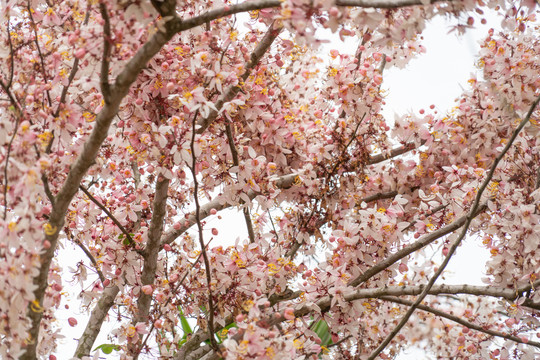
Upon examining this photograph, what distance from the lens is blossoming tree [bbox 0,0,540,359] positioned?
6.52 feet

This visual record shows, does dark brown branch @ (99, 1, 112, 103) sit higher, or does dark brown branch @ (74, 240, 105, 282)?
dark brown branch @ (74, 240, 105, 282)

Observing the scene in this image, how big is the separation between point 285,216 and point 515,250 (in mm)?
1220

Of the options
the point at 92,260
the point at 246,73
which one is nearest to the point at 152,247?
the point at 92,260

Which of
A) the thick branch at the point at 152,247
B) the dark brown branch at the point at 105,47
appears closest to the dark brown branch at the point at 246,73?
the thick branch at the point at 152,247

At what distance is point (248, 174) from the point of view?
295 centimetres

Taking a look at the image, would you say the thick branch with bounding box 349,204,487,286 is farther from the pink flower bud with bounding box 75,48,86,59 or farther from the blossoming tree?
the pink flower bud with bounding box 75,48,86,59

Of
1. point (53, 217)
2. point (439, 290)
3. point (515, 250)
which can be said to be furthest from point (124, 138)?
point (515, 250)

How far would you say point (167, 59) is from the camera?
2.88 metres

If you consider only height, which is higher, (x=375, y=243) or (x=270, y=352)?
(x=375, y=243)

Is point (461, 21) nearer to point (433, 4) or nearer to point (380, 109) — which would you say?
point (433, 4)

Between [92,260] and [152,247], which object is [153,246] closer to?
[152,247]

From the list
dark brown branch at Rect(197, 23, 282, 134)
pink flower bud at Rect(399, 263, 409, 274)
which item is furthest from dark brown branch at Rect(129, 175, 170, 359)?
pink flower bud at Rect(399, 263, 409, 274)

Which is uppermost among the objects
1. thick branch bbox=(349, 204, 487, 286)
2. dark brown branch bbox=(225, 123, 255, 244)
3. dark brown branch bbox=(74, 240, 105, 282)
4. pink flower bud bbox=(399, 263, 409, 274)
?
dark brown branch bbox=(225, 123, 255, 244)

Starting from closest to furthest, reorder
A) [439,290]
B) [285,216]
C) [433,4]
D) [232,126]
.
→ 1. [433,4]
2. [439,290]
3. [232,126]
4. [285,216]
